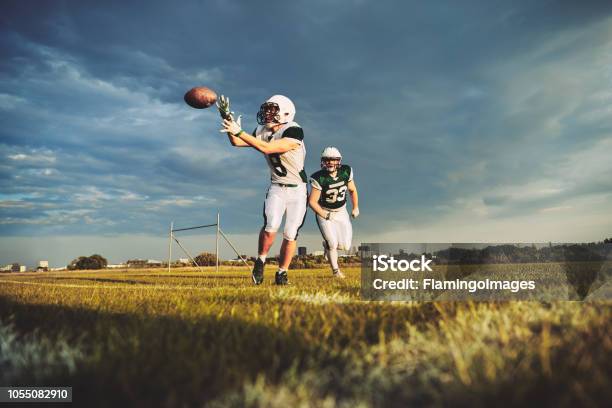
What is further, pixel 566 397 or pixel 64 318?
pixel 64 318

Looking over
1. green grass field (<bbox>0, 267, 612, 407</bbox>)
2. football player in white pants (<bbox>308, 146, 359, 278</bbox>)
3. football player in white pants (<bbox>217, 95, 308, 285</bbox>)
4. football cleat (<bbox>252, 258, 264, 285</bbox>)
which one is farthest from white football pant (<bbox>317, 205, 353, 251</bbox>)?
green grass field (<bbox>0, 267, 612, 407</bbox>)

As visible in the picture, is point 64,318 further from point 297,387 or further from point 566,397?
point 566,397

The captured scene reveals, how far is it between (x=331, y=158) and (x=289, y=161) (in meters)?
2.14

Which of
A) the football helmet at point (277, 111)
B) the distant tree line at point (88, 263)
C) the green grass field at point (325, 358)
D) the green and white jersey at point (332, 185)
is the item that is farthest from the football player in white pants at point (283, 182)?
the distant tree line at point (88, 263)

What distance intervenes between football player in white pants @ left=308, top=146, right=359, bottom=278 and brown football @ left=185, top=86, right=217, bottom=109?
3.33 metres

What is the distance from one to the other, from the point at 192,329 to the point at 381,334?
996mm

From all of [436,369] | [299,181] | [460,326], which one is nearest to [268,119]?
[299,181]

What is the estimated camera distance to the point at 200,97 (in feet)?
19.2

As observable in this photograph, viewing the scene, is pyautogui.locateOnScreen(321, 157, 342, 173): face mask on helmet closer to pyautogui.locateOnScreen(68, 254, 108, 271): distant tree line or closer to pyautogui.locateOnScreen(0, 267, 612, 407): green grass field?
pyautogui.locateOnScreen(0, 267, 612, 407): green grass field

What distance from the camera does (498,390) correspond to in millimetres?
1305

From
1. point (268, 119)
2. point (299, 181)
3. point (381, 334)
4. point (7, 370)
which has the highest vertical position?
point (268, 119)

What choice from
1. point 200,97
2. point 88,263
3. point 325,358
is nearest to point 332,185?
point 200,97

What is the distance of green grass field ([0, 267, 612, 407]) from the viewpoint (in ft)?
4.44

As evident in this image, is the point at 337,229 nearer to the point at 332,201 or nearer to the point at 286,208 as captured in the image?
the point at 332,201
